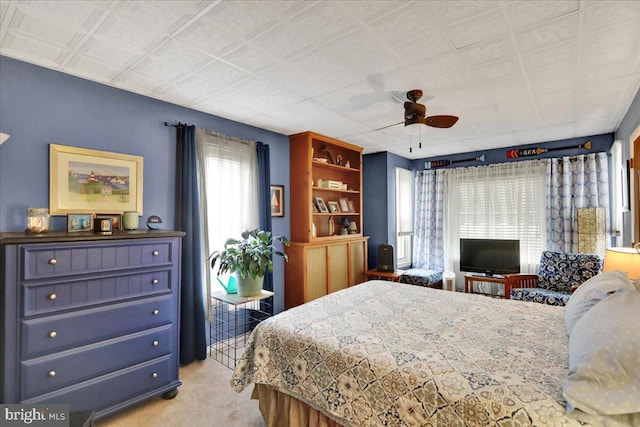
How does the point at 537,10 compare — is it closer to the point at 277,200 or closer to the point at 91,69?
the point at 91,69

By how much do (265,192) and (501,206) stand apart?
3884 mm

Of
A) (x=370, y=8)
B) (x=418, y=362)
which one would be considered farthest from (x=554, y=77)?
(x=418, y=362)

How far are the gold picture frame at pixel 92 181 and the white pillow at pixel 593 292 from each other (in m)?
3.38

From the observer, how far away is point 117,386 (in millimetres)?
2232

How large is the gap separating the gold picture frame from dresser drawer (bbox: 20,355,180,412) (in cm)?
127

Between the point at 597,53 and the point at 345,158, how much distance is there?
3472 mm

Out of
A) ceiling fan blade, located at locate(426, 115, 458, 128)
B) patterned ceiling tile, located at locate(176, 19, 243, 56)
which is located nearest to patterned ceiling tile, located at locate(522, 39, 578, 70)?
ceiling fan blade, located at locate(426, 115, 458, 128)

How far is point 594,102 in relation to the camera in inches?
122

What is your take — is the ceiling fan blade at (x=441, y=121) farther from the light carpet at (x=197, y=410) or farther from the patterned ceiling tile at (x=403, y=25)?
the light carpet at (x=197, y=410)

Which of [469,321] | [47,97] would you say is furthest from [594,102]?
[47,97]

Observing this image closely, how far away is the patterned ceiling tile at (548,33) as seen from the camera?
1809mm

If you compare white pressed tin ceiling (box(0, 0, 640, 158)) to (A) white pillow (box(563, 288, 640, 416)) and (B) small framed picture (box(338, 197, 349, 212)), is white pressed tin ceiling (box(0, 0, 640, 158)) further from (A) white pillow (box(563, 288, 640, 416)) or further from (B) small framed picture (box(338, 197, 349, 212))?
(B) small framed picture (box(338, 197, 349, 212))

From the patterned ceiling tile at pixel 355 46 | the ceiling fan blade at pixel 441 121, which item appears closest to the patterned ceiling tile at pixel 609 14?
the ceiling fan blade at pixel 441 121

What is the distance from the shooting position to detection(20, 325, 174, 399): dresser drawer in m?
1.92
